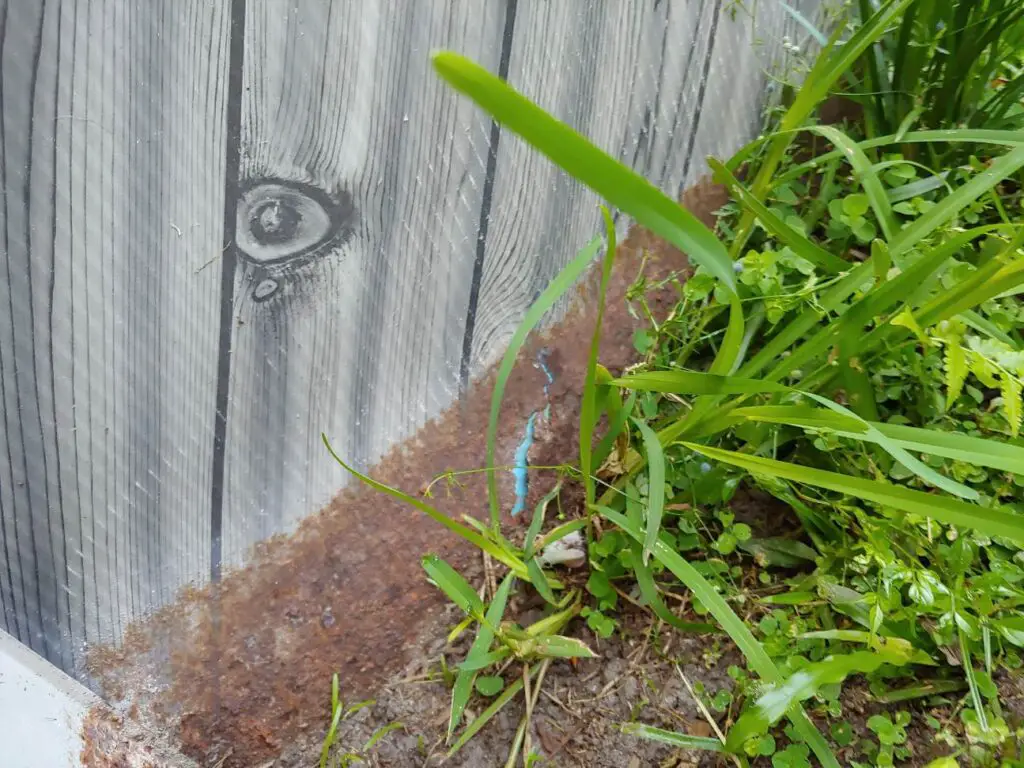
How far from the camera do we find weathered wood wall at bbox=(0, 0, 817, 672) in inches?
28.4

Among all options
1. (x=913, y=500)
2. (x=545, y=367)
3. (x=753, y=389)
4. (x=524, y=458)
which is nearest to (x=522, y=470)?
(x=524, y=458)

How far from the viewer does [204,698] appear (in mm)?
795

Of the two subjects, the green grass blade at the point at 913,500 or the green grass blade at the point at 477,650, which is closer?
the green grass blade at the point at 913,500

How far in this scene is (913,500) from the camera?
23.4 inches

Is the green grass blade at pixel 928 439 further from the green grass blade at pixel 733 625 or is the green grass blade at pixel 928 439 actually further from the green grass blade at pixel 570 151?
the green grass blade at pixel 570 151

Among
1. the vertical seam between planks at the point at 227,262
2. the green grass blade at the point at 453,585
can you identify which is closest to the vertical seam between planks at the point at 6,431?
the vertical seam between planks at the point at 227,262

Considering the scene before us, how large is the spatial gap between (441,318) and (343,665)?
461mm

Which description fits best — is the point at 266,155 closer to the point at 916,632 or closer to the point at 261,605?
the point at 261,605

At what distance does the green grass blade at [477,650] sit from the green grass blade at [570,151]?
525 millimetres

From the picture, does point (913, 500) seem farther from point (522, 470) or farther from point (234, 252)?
point (234, 252)

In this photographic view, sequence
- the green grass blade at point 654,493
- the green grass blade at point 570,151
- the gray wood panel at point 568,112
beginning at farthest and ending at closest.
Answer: the gray wood panel at point 568,112 < the green grass blade at point 654,493 < the green grass blade at point 570,151

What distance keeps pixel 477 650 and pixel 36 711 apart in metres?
0.48

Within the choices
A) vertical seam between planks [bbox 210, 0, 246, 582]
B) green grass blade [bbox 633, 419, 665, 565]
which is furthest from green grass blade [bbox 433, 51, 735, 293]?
vertical seam between planks [bbox 210, 0, 246, 582]

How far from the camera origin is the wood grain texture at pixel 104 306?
701 mm
